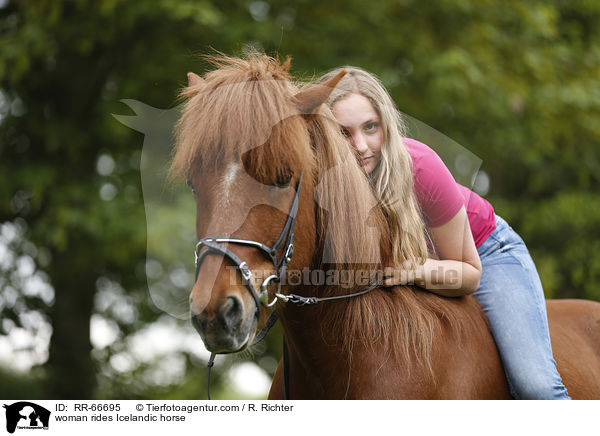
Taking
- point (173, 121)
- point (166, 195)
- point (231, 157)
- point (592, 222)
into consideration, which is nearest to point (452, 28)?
point (592, 222)

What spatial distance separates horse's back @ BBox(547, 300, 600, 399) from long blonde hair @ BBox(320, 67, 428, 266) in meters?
A: 1.33

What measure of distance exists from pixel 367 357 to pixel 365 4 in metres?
6.60

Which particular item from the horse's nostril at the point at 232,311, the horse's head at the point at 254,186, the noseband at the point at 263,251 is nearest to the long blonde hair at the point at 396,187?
the horse's head at the point at 254,186

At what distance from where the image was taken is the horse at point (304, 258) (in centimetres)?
241

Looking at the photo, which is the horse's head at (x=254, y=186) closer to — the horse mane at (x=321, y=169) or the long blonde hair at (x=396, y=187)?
the horse mane at (x=321, y=169)

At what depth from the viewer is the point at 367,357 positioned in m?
2.83

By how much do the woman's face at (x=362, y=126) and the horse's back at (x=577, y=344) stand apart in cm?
170

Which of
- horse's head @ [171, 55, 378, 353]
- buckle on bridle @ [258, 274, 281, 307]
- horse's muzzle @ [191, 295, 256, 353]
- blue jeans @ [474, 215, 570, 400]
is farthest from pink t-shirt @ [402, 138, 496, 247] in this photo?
horse's muzzle @ [191, 295, 256, 353]

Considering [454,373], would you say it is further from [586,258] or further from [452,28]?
[586,258]

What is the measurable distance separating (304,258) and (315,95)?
734mm
